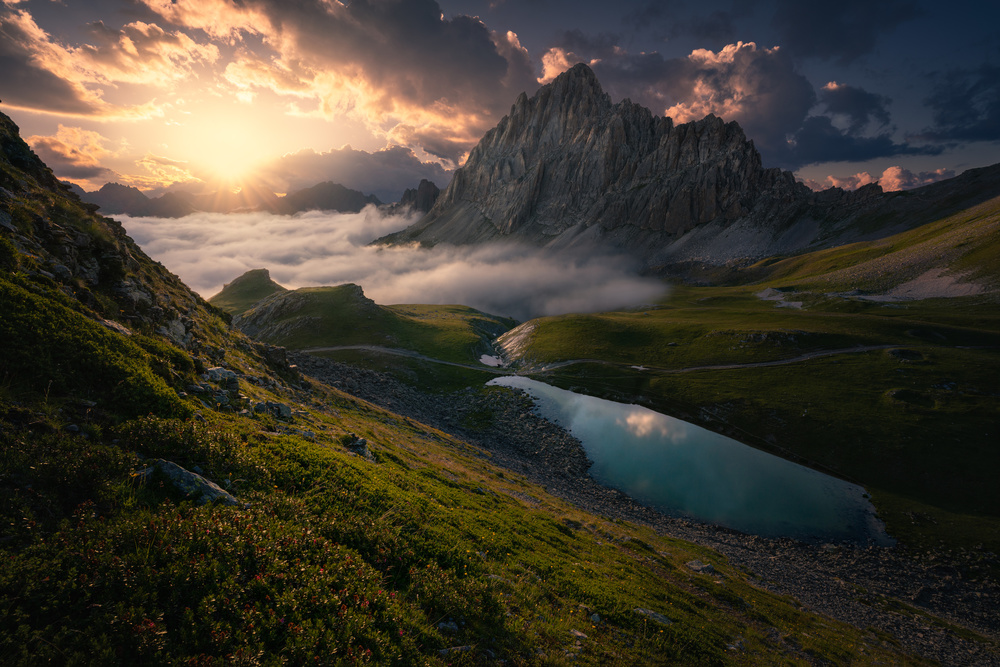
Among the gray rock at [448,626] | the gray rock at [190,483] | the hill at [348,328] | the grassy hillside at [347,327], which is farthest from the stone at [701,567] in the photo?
the grassy hillside at [347,327]

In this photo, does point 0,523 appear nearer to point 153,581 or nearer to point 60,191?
point 153,581

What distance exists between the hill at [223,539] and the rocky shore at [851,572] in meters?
9.98

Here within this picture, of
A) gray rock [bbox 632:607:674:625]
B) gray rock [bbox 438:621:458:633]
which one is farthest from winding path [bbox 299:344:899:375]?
gray rock [bbox 438:621:458:633]

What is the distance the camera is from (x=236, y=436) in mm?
14438

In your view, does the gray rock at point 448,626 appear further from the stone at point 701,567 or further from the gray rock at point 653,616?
the stone at point 701,567

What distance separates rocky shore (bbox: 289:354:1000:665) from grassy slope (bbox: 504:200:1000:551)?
20.9 feet

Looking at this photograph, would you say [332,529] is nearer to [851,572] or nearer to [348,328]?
[851,572]

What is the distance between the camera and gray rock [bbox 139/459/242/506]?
10383 millimetres

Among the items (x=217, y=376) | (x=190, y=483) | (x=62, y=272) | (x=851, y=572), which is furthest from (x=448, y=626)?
(x=851, y=572)

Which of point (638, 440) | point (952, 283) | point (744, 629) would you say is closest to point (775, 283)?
point (952, 283)

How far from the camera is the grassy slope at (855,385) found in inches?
2203

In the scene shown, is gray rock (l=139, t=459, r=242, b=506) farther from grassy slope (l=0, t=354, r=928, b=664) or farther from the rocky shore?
the rocky shore

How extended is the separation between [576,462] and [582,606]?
152 feet

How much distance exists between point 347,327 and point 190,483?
134875 millimetres
